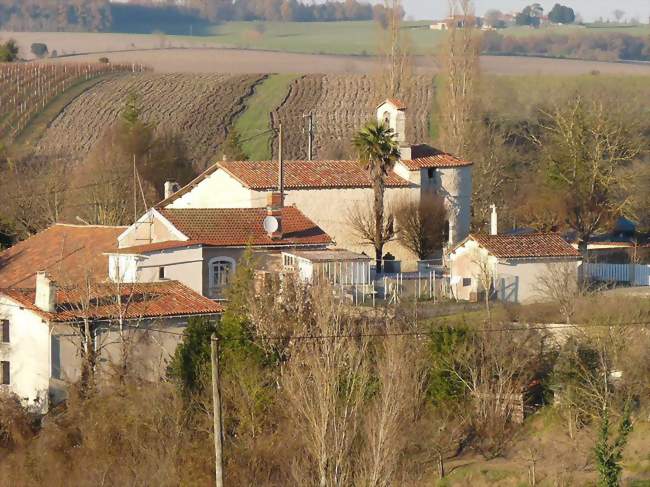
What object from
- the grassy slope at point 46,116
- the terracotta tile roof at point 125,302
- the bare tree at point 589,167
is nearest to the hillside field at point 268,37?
the grassy slope at point 46,116

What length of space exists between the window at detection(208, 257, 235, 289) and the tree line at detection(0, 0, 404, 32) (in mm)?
126666

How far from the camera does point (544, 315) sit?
35906 mm

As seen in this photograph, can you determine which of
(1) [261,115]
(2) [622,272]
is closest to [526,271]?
(2) [622,272]

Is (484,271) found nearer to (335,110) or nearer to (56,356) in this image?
(56,356)

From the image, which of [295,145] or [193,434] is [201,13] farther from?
[193,434]

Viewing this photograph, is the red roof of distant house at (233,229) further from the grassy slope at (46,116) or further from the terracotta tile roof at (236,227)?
the grassy slope at (46,116)

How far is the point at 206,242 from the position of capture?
3862cm

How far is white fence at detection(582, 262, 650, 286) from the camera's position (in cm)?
4275

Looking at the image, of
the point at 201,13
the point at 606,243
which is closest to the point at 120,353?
the point at 606,243

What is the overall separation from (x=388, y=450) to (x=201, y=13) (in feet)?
486

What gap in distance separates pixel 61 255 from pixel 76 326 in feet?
30.2

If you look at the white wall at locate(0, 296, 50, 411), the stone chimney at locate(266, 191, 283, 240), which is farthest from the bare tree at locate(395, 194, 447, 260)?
the white wall at locate(0, 296, 50, 411)

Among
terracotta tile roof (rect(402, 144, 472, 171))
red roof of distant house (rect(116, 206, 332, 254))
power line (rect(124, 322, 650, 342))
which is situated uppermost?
terracotta tile roof (rect(402, 144, 472, 171))

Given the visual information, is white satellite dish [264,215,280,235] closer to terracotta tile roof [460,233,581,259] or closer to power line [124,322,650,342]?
terracotta tile roof [460,233,581,259]
